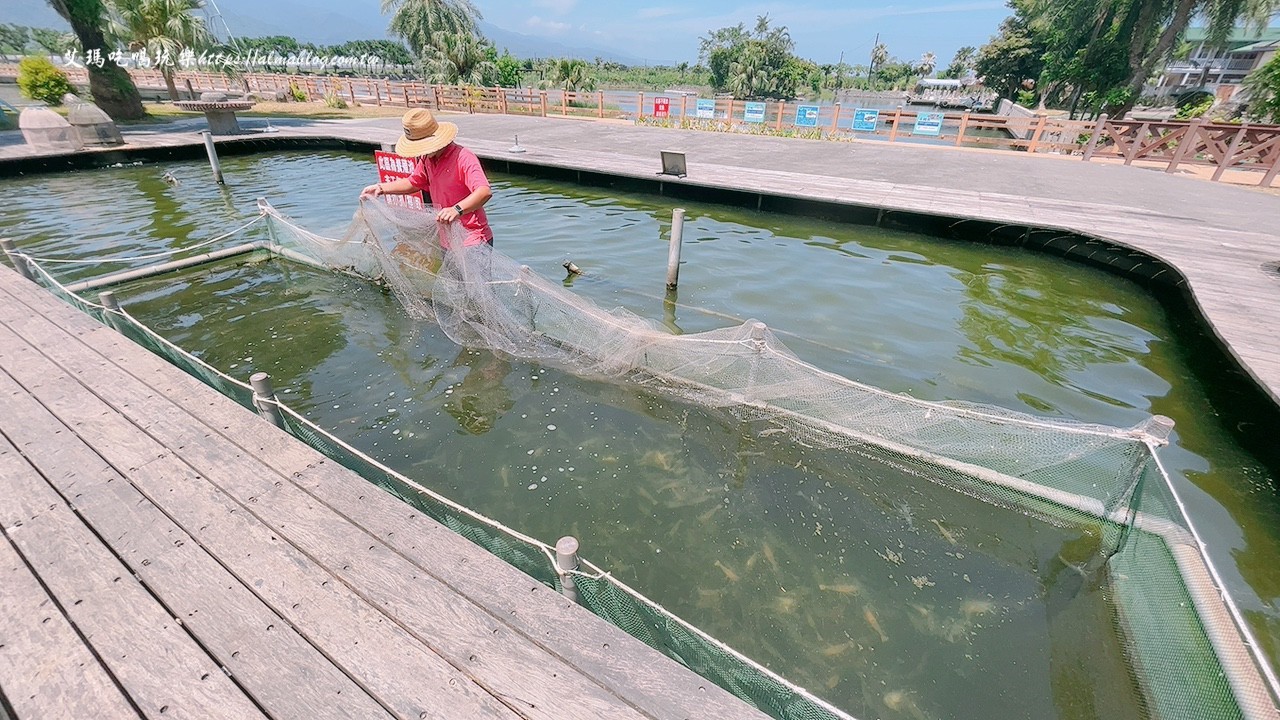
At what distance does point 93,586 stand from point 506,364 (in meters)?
3.81

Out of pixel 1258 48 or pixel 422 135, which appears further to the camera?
pixel 1258 48

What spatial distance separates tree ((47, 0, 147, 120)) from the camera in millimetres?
17844

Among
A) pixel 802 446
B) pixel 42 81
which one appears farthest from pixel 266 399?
pixel 42 81

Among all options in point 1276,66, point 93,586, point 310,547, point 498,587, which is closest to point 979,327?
point 498,587

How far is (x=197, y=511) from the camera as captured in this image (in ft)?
8.83

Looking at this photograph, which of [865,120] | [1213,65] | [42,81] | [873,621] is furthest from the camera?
[1213,65]

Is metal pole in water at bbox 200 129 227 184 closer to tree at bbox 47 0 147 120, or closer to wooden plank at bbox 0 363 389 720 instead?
tree at bbox 47 0 147 120

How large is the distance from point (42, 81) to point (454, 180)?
23.6m

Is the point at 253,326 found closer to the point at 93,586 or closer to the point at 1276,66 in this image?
the point at 93,586

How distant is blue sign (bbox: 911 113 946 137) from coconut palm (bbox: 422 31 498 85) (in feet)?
88.1

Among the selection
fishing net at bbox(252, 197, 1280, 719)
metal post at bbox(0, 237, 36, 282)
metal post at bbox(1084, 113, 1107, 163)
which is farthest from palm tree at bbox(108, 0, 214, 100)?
metal post at bbox(1084, 113, 1107, 163)

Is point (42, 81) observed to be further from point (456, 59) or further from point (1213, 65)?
point (1213, 65)

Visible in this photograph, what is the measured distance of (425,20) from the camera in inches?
1395

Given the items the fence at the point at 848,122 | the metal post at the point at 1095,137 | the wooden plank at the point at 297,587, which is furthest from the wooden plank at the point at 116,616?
the metal post at the point at 1095,137
